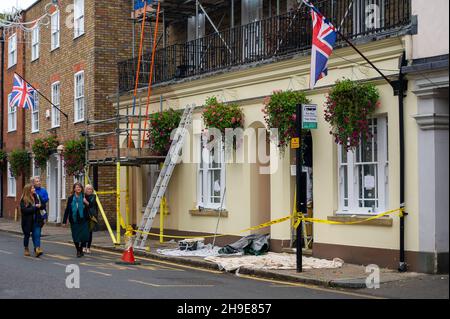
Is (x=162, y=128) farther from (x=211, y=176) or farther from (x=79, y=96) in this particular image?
(x=79, y=96)

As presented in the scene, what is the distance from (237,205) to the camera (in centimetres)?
1820

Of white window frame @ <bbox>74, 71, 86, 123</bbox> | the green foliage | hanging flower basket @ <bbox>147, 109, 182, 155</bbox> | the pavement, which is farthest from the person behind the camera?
white window frame @ <bbox>74, 71, 86, 123</bbox>

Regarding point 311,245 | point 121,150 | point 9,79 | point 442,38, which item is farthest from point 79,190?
point 9,79

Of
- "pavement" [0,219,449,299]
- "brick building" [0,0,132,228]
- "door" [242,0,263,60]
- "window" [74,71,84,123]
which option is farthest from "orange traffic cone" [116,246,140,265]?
"window" [74,71,84,123]

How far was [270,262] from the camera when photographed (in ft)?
48.8

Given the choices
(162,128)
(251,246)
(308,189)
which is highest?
(162,128)

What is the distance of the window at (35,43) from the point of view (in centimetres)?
3191

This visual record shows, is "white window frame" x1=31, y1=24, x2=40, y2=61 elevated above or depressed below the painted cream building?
above

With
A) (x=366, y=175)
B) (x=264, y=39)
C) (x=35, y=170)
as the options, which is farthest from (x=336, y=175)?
(x=35, y=170)

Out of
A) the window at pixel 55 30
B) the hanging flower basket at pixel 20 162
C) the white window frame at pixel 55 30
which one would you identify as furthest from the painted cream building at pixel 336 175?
the hanging flower basket at pixel 20 162

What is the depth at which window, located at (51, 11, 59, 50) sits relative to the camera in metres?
29.6

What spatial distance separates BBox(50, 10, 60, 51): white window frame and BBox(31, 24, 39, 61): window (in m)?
1.93

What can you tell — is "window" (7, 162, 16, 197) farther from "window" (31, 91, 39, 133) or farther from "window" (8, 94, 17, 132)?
"window" (31, 91, 39, 133)

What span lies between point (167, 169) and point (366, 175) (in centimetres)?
624
